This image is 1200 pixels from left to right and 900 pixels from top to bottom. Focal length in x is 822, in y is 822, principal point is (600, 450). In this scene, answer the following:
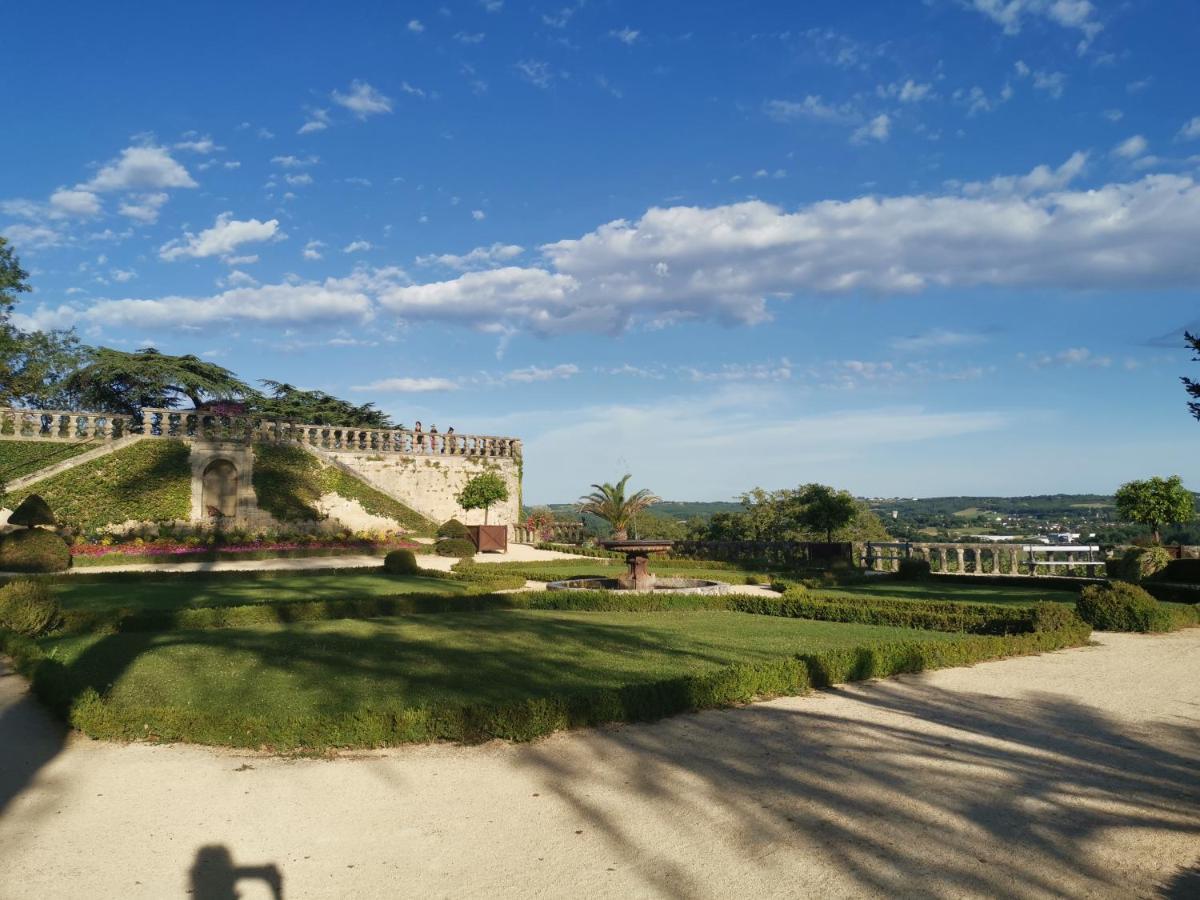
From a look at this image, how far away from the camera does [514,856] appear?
4434 mm

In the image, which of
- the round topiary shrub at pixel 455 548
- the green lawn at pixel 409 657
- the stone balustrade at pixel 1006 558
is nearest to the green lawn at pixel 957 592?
the stone balustrade at pixel 1006 558

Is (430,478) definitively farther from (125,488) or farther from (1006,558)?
(1006,558)

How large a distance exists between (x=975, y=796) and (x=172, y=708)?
6.11 metres

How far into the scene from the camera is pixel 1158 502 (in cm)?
2389

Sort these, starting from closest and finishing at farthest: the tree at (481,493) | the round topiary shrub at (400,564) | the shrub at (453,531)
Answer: the round topiary shrub at (400,564) → the shrub at (453,531) → the tree at (481,493)

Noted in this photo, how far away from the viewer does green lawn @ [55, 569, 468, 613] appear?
14.7 m

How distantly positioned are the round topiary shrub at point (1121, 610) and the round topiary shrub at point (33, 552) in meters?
22.8

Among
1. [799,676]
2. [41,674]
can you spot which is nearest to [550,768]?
[799,676]

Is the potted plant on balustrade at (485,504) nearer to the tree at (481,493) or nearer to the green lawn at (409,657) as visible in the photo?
the tree at (481,493)

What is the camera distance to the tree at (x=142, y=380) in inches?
1725

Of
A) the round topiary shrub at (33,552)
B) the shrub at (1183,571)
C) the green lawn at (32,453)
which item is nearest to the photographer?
the shrub at (1183,571)

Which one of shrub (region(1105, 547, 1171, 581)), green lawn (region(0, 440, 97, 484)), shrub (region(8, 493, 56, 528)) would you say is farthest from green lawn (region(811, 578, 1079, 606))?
green lawn (region(0, 440, 97, 484))

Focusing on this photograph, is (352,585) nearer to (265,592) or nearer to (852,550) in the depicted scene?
(265,592)

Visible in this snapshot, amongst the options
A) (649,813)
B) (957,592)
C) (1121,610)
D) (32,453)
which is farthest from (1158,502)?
(32,453)
